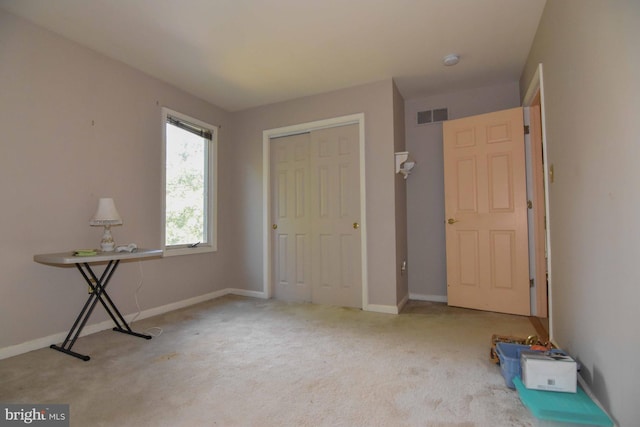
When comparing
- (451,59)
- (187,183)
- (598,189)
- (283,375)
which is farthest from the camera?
(187,183)

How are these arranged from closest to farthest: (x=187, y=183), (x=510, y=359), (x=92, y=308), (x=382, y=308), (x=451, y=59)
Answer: (x=510, y=359) < (x=92, y=308) < (x=451, y=59) < (x=382, y=308) < (x=187, y=183)

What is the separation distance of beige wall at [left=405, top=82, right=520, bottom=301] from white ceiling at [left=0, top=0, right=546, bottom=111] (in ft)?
1.10

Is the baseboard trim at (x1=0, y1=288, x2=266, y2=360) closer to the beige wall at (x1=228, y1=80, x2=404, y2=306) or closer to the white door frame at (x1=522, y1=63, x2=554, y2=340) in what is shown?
the beige wall at (x1=228, y1=80, x2=404, y2=306)

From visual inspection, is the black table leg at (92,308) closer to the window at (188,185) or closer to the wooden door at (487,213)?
the window at (188,185)

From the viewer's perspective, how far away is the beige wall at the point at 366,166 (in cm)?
340

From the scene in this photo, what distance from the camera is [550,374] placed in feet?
5.24

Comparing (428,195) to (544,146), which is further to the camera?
(428,195)

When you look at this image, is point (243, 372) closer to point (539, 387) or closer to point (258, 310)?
point (258, 310)

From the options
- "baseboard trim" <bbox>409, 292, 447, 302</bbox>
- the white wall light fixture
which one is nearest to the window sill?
the white wall light fixture

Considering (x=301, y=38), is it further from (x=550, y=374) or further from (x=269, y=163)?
(x=550, y=374)

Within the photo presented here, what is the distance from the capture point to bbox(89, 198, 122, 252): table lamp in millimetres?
2557

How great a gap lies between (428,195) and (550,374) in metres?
2.61

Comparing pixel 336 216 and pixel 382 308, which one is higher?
pixel 336 216

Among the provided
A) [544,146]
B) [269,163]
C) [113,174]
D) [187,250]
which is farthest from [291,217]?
[544,146]
